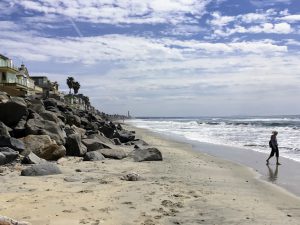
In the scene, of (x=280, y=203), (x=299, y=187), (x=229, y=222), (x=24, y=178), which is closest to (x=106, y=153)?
(x=24, y=178)

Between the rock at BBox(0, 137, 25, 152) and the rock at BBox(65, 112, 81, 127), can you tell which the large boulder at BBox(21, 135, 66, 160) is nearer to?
the rock at BBox(0, 137, 25, 152)

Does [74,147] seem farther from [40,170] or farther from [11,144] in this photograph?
[40,170]

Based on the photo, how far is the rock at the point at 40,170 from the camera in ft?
33.9

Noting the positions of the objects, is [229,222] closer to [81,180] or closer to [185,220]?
[185,220]

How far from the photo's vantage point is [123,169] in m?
12.8

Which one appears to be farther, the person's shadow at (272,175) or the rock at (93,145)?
the rock at (93,145)

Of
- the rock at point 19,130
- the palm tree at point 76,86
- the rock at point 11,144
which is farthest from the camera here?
the palm tree at point 76,86

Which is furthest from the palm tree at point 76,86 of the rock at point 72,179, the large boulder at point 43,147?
the rock at point 72,179

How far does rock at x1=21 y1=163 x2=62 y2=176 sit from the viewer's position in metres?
10.3

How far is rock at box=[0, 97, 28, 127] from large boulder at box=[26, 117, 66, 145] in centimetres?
59

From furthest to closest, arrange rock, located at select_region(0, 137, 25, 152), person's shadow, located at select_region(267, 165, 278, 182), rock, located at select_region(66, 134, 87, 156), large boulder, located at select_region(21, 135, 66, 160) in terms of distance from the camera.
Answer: rock, located at select_region(66, 134, 87, 156) → large boulder, located at select_region(21, 135, 66, 160) → rock, located at select_region(0, 137, 25, 152) → person's shadow, located at select_region(267, 165, 278, 182)

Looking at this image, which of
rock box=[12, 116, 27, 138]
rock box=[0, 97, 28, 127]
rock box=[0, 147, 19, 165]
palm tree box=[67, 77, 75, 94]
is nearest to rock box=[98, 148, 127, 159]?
rock box=[12, 116, 27, 138]

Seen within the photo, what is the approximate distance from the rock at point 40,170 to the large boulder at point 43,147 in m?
2.61

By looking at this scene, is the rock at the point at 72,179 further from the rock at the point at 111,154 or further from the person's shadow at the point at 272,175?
the person's shadow at the point at 272,175
